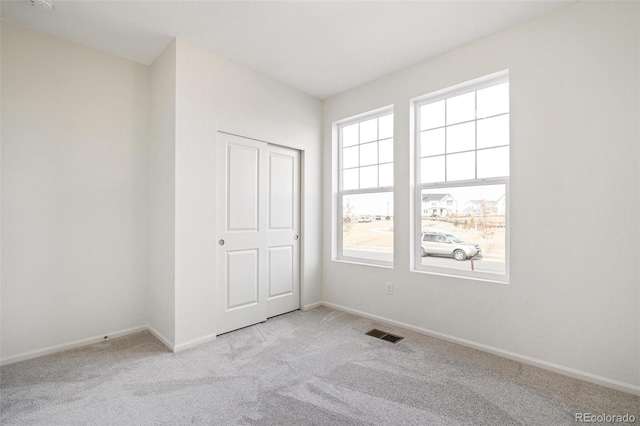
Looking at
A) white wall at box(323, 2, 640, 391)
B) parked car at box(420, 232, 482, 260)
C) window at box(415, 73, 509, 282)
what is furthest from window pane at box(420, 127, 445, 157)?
parked car at box(420, 232, 482, 260)

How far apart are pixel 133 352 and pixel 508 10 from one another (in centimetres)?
431

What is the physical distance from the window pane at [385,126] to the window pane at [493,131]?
1000 millimetres

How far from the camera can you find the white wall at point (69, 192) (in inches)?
99.6

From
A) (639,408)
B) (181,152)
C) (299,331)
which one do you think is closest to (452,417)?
(639,408)

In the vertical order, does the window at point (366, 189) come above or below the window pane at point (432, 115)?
below

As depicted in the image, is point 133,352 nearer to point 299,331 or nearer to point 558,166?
point 299,331

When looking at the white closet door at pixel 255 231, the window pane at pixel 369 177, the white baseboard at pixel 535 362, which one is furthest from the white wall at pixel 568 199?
the white closet door at pixel 255 231

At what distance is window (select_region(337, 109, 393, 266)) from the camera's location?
360 cm

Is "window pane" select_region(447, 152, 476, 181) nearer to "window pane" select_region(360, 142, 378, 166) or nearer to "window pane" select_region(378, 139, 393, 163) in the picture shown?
"window pane" select_region(378, 139, 393, 163)

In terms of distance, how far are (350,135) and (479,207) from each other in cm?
190

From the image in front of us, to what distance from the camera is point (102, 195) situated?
9.80ft

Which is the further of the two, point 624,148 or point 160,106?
point 160,106

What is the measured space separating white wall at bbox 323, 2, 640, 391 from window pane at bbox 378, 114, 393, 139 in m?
0.79

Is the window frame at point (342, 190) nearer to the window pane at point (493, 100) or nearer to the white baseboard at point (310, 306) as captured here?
the white baseboard at point (310, 306)
